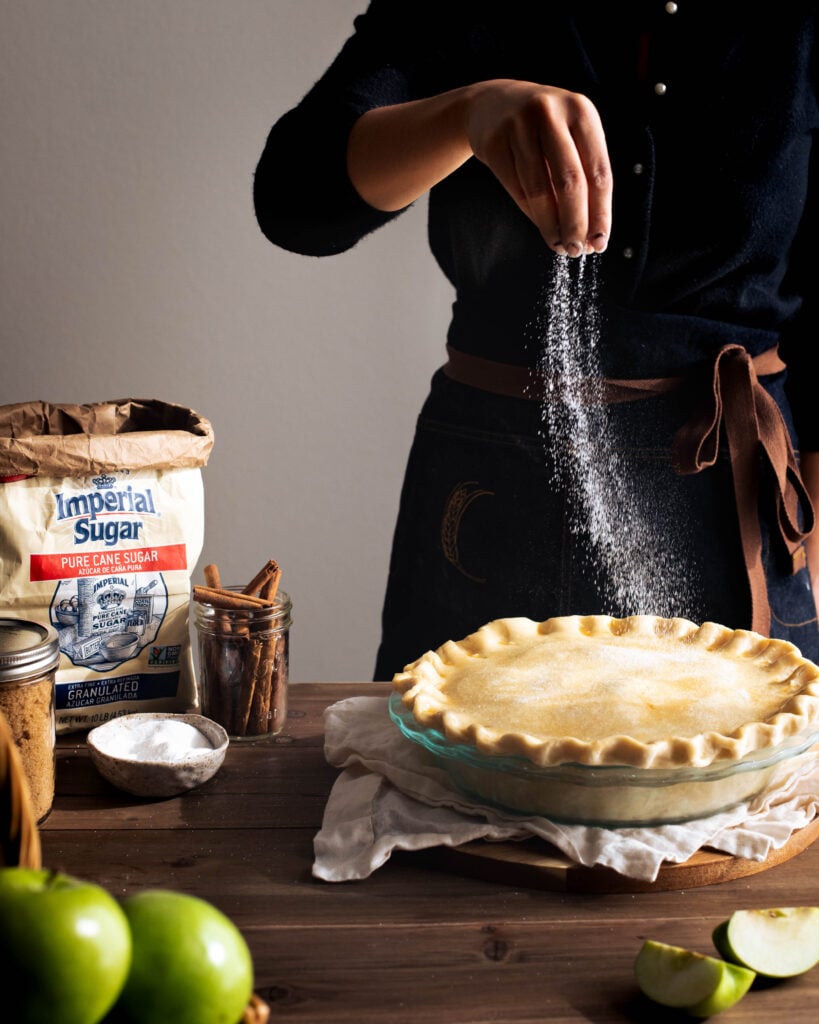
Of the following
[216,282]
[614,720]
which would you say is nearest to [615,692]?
[614,720]

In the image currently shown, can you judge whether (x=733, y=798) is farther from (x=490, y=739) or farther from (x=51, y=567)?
(x=51, y=567)

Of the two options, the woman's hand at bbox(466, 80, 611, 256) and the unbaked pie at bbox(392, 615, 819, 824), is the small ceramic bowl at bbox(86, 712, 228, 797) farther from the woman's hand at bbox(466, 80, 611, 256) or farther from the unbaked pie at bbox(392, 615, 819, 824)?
the woman's hand at bbox(466, 80, 611, 256)

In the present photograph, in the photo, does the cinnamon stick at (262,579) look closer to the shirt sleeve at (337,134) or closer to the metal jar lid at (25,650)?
the metal jar lid at (25,650)

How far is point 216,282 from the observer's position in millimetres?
2361

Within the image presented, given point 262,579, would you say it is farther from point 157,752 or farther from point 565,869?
point 565,869

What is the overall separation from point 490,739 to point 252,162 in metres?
1.70

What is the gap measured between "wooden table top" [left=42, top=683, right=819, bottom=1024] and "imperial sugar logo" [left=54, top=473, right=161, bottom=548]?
0.25 meters

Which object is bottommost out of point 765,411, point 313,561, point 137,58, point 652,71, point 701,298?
point 313,561

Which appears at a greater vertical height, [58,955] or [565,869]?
[58,955]

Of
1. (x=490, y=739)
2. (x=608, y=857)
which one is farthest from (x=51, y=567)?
(x=608, y=857)

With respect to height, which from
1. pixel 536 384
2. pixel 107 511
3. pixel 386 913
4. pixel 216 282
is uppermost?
pixel 216 282

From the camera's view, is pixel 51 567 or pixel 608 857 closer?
pixel 608 857

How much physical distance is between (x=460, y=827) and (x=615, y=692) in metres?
0.19

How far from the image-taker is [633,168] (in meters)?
1.35
